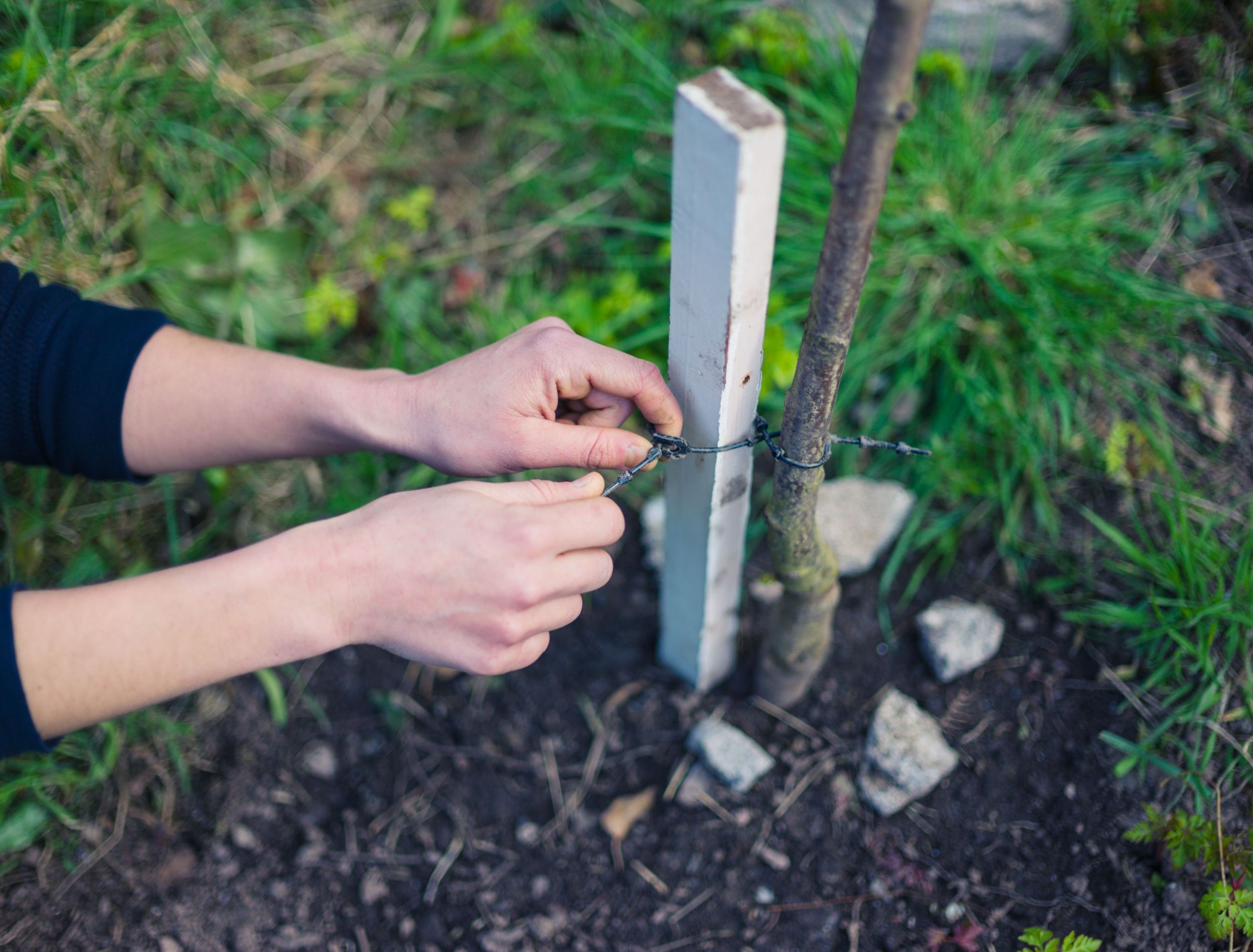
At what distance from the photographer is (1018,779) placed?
171cm

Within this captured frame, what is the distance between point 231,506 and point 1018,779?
2.23 m

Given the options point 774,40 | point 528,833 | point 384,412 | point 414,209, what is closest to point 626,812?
point 528,833

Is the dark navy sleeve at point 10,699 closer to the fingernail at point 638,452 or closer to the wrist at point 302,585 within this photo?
the wrist at point 302,585

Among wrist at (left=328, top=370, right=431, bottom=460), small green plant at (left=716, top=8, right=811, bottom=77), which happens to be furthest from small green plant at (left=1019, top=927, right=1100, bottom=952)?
small green plant at (left=716, top=8, right=811, bottom=77)

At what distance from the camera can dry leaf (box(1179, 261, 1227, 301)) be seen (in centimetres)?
228

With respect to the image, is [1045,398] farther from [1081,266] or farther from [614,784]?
[614,784]

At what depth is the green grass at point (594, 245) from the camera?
1997mm

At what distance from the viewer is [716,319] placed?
113cm

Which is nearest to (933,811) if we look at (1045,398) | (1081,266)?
(1045,398)

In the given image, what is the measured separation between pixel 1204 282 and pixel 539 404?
215 cm

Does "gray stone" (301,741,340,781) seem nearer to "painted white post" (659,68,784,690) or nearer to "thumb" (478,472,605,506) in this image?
"painted white post" (659,68,784,690)

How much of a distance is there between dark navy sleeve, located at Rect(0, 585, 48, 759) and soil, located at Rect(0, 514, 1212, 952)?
0.72m

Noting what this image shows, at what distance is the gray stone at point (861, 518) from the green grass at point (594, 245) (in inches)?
2.3

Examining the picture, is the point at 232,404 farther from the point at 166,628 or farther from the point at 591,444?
the point at 591,444
